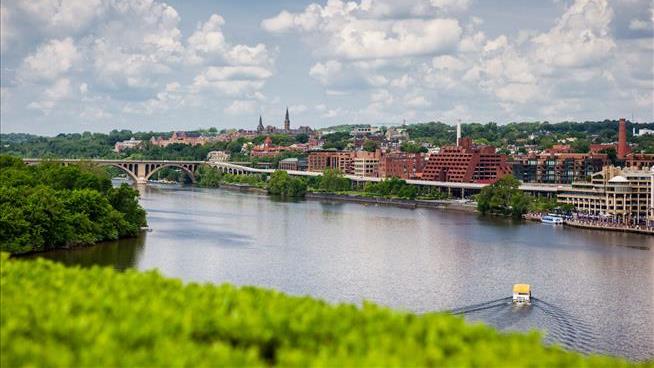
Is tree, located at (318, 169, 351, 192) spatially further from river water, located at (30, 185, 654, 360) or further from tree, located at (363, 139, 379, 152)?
tree, located at (363, 139, 379, 152)

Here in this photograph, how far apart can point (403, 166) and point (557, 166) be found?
12.6 m

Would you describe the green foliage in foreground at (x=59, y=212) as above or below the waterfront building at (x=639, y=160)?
below

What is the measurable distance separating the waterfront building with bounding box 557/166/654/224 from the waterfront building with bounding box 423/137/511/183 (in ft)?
57.2

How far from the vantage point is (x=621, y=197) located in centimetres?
4656

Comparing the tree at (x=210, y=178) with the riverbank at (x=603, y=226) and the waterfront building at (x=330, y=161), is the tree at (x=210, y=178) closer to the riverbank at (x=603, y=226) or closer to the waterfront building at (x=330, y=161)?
the waterfront building at (x=330, y=161)

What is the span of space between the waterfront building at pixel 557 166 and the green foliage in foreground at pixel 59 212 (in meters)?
38.0

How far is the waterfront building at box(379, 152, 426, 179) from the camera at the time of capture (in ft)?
247

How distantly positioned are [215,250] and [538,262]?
33.0 ft

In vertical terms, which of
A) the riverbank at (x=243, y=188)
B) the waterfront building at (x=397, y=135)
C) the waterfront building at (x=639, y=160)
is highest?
the waterfront building at (x=397, y=135)

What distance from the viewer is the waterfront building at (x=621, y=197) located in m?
45.5

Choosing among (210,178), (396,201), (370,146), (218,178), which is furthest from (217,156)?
(396,201)

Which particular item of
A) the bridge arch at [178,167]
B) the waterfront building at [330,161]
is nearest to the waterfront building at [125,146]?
the bridge arch at [178,167]

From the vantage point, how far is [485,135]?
126 m

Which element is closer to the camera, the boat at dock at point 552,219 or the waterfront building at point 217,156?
the boat at dock at point 552,219
